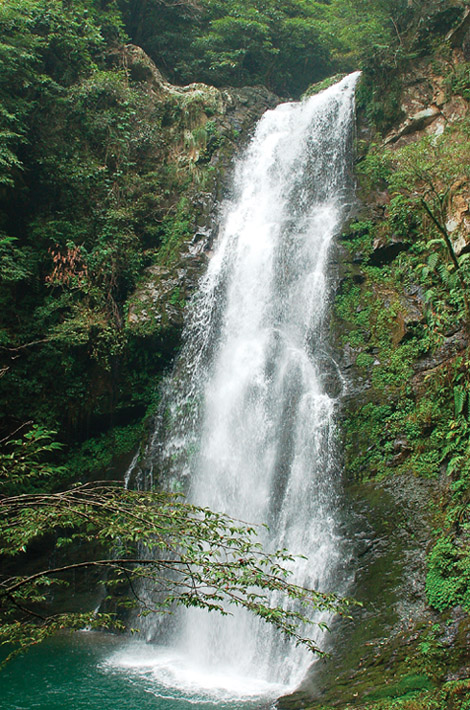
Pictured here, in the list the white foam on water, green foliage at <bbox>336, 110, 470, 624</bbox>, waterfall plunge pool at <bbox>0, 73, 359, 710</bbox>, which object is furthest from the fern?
the white foam on water

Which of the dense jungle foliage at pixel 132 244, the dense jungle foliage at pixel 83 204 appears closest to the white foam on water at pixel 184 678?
the dense jungle foliage at pixel 132 244

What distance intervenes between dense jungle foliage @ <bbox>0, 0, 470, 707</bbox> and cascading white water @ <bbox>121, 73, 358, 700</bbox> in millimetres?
765

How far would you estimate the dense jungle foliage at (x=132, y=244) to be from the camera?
891 centimetres

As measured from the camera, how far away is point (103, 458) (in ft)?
39.7

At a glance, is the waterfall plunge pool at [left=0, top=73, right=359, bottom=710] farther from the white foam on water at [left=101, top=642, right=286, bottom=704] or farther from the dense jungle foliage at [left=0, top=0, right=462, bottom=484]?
the dense jungle foliage at [left=0, top=0, right=462, bottom=484]

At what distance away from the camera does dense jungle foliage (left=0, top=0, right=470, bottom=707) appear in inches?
351

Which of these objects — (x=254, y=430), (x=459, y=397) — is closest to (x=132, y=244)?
(x=254, y=430)

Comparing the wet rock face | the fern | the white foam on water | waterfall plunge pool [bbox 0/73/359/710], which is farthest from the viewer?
the wet rock face

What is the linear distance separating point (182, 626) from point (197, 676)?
5.03 ft

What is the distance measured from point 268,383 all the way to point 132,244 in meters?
6.20

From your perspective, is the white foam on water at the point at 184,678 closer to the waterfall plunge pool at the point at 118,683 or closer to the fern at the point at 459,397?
the waterfall plunge pool at the point at 118,683

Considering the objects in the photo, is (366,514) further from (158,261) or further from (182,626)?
(158,261)

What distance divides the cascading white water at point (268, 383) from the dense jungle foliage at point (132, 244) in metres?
0.77

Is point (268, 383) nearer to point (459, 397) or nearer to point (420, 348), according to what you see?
point (420, 348)
